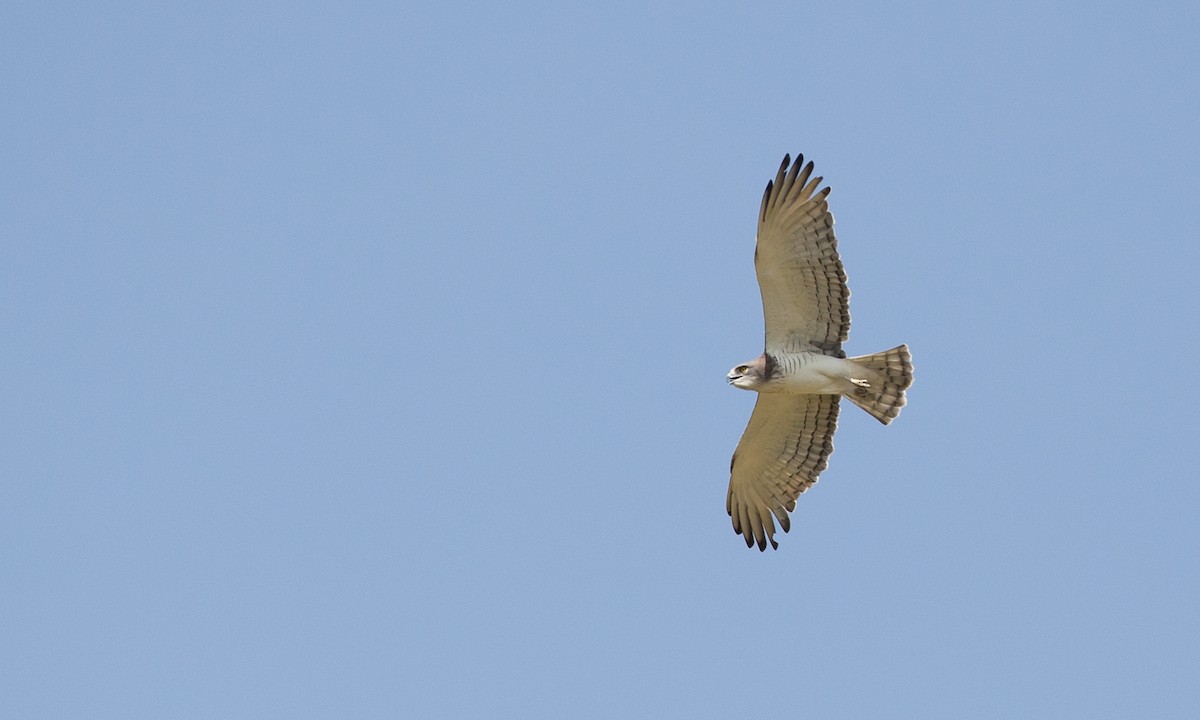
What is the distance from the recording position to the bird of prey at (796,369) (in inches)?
609

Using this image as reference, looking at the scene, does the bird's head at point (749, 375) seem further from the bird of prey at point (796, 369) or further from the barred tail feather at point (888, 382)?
the barred tail feather at point (888, 382)

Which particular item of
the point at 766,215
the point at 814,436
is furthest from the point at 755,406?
the point at 766,215

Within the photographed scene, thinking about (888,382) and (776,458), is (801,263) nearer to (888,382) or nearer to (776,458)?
(888,382)

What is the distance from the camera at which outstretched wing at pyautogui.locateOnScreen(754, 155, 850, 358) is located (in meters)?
15.4

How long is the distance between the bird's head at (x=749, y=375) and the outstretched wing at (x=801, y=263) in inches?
19.0

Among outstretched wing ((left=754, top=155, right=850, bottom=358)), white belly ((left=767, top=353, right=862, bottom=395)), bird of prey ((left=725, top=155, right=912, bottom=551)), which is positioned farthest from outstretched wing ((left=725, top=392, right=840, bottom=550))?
outstretched wing ((left=754, top=155, right=850, bottom=358))

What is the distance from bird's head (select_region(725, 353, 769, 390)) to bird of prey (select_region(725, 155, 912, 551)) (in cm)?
1

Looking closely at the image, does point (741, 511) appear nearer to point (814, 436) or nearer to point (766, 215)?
point (814, 436)

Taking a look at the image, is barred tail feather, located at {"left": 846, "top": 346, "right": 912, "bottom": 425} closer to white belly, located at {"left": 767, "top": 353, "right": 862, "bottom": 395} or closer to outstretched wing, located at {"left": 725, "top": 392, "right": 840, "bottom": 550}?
white belly, located at {"left": 767, "top": 353, "right": 862, "bottom": 395}

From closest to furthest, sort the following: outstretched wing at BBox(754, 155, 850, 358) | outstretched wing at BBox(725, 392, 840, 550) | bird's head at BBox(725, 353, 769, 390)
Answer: outstretched wing at BBox(754, 155, 850, 358) < bird's head at BBox(725, 353, 769, 390) < outstretched wing at BBox(725, 392, 840, 550)

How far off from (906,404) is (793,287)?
1.77m

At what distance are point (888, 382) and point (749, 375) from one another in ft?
4.94

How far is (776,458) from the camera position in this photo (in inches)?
677

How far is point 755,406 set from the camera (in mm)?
16891
